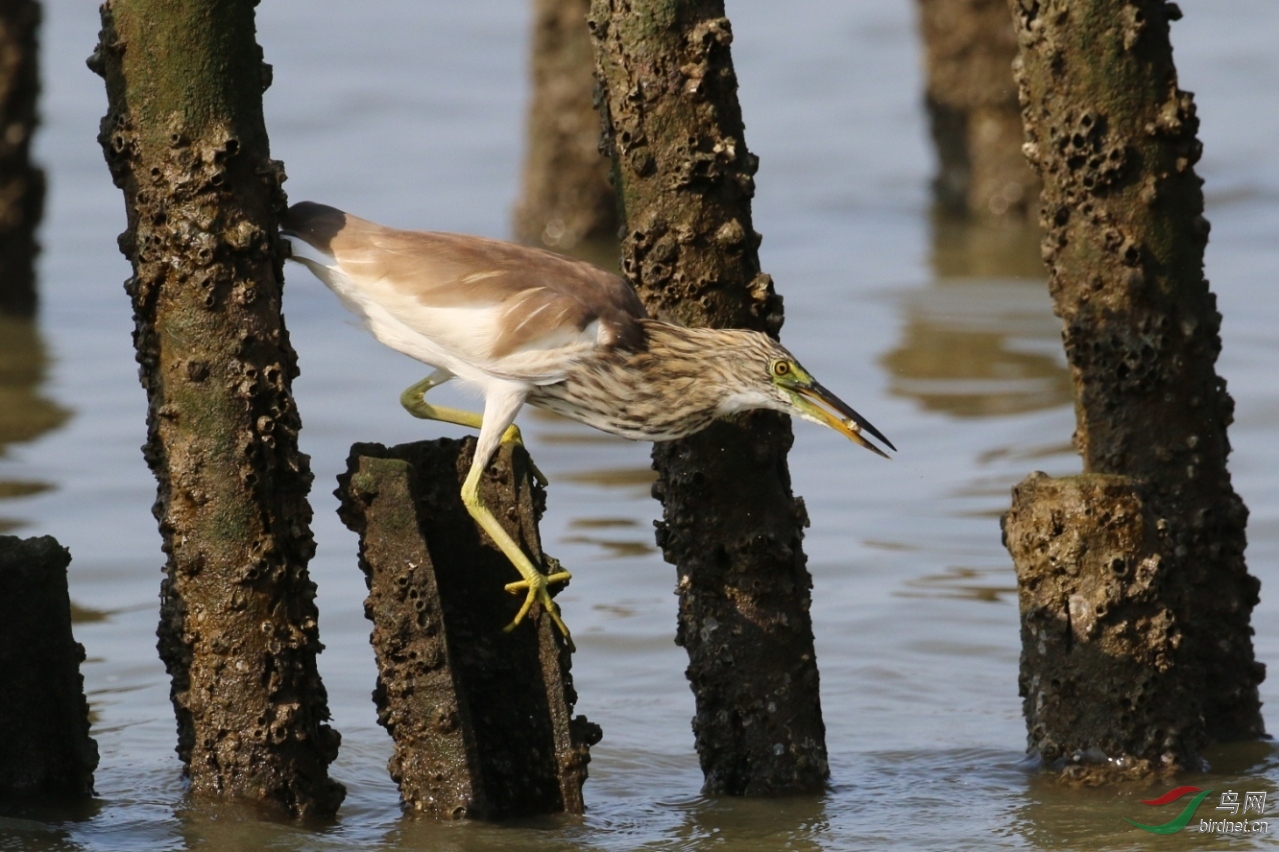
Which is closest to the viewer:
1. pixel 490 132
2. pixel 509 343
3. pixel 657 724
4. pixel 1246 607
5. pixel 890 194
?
pixel 509 343

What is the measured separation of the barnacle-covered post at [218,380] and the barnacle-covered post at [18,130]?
7.81 m

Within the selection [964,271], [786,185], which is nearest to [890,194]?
[786,185]

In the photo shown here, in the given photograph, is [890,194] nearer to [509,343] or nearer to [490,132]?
[490,132]

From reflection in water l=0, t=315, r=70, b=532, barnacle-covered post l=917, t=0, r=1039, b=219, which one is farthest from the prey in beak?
barnacle-covered post l=917, t=0, r=1039, b=219

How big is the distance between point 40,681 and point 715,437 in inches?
82.6

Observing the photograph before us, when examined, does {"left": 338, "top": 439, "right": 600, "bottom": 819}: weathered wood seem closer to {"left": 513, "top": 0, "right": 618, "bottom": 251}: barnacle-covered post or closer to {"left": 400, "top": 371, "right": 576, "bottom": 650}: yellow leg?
{"left": 400, "top": 371, "right": 576, "bottom": 650}: yellow leg

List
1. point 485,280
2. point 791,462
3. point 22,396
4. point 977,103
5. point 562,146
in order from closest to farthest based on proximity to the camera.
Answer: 1. point 485,280
2. point 791,462
3. point 22,396
4. point 562,146
5. point 977,103

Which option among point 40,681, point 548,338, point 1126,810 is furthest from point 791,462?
point 40,681

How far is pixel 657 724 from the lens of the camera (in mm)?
7121

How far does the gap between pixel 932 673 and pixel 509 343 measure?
286 cm

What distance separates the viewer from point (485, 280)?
224 inches

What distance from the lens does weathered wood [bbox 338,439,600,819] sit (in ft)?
17.3

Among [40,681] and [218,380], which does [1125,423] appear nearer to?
[218,380]

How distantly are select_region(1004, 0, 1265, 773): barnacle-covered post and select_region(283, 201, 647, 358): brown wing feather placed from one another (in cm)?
139
